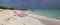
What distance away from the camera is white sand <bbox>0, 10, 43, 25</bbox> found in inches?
82.2

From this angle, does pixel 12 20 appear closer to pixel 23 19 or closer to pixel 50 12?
pixel 23 19

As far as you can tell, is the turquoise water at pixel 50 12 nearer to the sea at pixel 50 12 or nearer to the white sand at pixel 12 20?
the sea at pixel 50 12

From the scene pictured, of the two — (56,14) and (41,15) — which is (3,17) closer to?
(41,15)

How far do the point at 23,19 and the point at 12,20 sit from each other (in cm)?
16

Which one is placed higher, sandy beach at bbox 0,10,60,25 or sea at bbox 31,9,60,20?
sea at bbox 31,9,60,20

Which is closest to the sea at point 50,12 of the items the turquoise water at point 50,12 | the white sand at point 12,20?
the turquoise water at point 50,12

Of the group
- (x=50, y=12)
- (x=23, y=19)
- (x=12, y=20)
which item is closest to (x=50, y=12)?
(x=50, y=12)

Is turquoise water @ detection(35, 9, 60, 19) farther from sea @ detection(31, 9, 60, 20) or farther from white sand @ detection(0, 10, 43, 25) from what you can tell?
white sand @ detection(0, 10, 43, 25)

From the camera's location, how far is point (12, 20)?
2.14 metres

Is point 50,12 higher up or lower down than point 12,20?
higher up

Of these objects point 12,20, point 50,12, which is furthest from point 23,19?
point 50,12

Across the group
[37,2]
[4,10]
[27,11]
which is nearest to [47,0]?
[37,2]

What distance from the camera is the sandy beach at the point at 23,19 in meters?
2.10

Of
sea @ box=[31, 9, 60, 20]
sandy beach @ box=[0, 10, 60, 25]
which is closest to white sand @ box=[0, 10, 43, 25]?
sandy beach @ box=[0, 10, 60, 25]
